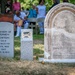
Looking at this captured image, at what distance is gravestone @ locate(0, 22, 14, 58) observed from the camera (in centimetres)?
970

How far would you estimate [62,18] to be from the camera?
9.09m

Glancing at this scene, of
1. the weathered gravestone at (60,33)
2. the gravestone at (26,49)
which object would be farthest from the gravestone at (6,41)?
the weathered gravestone at (60,33)

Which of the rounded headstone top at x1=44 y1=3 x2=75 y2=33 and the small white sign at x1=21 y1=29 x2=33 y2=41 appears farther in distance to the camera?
the small white sign at x1=21 y1=29 x2=33 y2=41

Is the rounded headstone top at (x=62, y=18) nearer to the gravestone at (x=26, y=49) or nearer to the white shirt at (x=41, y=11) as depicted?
the gravestone at (x=26, y=49)

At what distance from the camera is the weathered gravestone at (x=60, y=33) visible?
910cm

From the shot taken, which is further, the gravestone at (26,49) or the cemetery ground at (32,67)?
the gravestone at (26,49)

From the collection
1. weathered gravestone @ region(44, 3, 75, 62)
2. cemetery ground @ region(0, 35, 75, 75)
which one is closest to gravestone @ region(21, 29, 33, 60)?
cemetery ground @ region(0, 35, 75, 75)

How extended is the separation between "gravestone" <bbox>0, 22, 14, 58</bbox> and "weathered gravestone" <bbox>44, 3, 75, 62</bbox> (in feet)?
3.68

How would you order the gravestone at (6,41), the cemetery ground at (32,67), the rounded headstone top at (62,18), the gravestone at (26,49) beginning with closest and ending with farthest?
the cemetery ground at (32,67) → the rounded headstone top at (62,18) → the gravestone at (26,49) → the gravestone at (6,41)

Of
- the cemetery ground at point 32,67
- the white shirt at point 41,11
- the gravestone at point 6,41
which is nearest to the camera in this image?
the cemetery ground at point 32,67

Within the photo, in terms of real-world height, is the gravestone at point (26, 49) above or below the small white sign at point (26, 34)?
below

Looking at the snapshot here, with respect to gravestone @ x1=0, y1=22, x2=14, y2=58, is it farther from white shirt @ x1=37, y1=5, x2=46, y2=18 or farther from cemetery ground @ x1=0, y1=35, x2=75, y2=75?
white shirt @ x1=37, y1=5, x2=46, y2=18

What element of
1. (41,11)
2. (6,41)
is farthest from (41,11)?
(6,41)

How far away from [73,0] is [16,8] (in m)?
11.6
